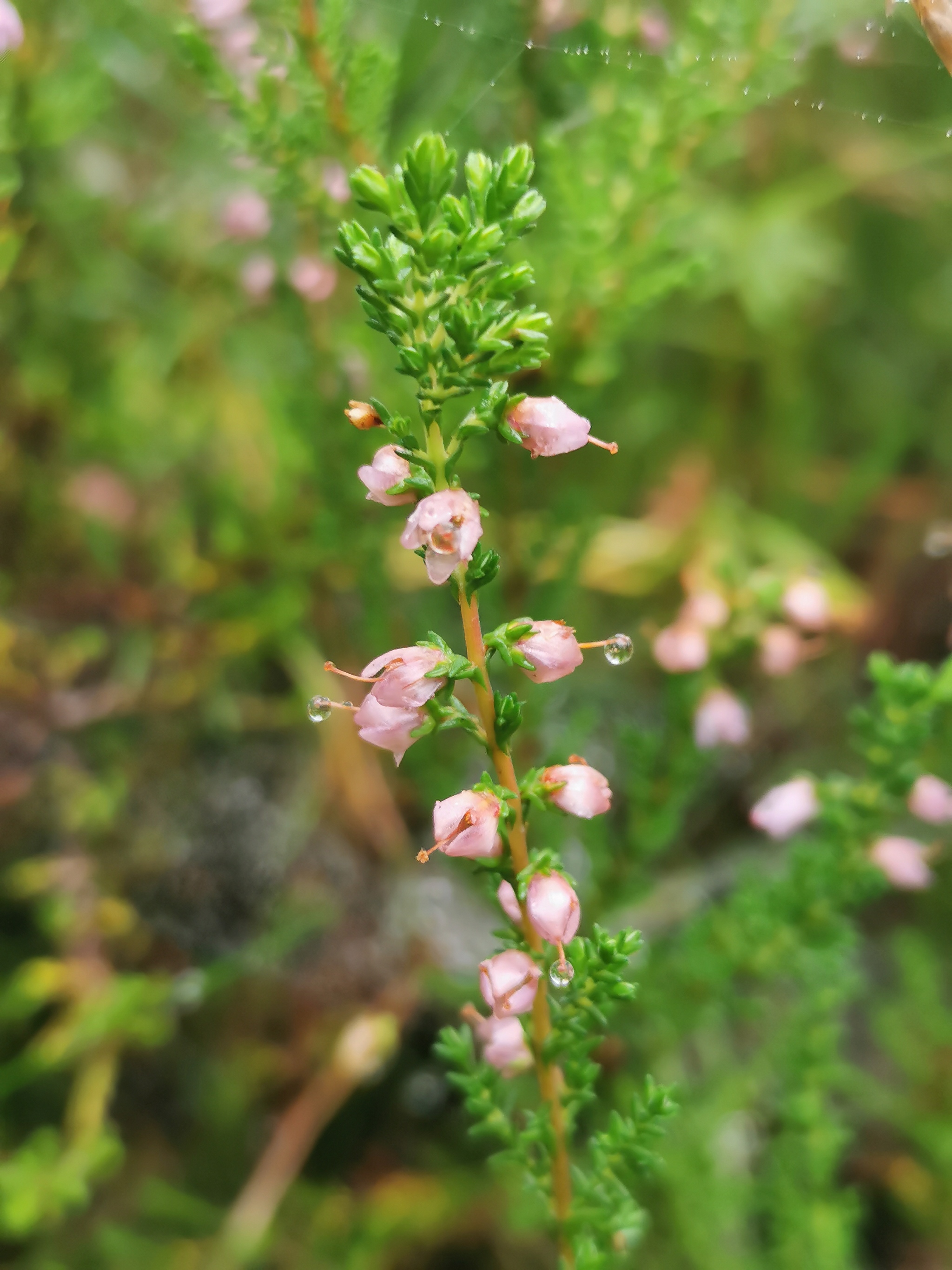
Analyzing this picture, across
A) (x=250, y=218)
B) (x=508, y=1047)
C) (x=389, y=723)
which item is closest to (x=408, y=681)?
(x=389, y=723)

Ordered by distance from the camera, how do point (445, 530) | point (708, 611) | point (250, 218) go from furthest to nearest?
point (250, 218) < point (708, 611) < point (445, 530)

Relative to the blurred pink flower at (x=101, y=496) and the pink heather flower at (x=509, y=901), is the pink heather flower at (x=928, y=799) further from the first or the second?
the blurred pink flower at (x=101, y=496)

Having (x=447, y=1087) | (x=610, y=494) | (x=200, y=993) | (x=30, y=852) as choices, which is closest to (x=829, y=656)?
(x=610, y=494)

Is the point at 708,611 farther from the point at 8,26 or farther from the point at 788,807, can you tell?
the point at 8,26

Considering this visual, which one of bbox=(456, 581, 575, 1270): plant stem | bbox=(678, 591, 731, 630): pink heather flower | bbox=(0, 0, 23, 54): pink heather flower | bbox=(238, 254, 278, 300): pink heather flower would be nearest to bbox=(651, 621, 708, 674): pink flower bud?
bbox=(678, 591, 731, 630): pink heather flower

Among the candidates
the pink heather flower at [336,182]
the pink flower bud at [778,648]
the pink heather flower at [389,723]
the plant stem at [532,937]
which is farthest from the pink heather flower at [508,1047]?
the pink heather flower at [336,182]
